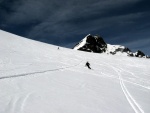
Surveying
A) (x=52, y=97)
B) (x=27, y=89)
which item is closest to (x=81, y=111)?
(x=52, y=97)

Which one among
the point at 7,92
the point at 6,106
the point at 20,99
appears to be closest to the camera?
the point at 6,106

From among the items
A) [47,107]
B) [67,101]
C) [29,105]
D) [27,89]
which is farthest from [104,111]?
[27,89]

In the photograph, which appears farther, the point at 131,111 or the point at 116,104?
the point at 116,104

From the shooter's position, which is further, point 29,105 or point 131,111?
point 131,111

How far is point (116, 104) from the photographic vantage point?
25.9 feet

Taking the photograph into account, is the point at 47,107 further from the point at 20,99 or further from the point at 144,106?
the point at 144,106

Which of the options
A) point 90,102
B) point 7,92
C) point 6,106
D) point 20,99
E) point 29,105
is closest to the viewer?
point 6,106

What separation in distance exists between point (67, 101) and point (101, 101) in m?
1.61

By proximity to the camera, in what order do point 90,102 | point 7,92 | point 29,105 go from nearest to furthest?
point 29,105, point 7,92, point 90,102

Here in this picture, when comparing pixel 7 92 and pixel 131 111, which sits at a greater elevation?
pixel 7 92

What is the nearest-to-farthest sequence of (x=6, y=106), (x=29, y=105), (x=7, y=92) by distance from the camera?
(x=6, y=106) < (x=29, y=105) < (x=7, y=92)

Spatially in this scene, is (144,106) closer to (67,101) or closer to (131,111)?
(131,111)

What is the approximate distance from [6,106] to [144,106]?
5538 millimetres

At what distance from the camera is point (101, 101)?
810 centimetres
